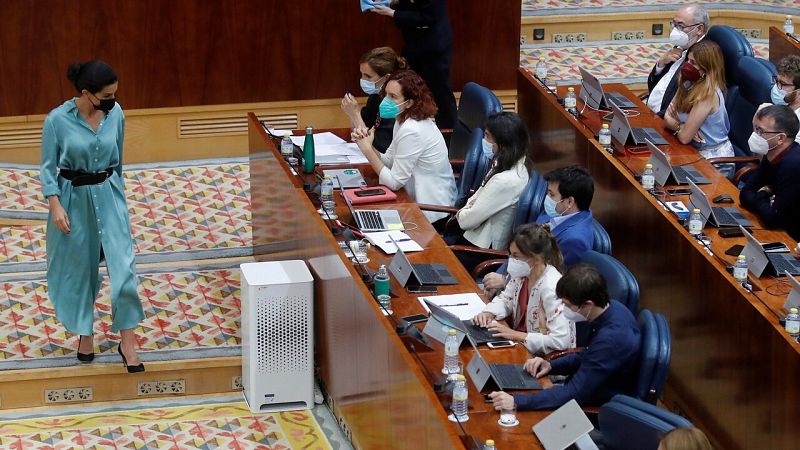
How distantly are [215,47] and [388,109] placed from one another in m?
2.41

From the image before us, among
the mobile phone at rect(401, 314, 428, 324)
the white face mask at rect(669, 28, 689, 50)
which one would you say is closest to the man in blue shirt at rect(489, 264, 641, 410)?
the mobile phone at rect(401, 314, 428, 324)

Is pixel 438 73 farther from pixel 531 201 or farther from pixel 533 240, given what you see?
pixel 533 240

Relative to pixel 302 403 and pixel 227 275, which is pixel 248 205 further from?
pixel 302 403

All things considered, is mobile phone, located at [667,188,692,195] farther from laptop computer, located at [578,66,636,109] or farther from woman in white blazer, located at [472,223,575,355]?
woman in white blazer, located at [472,223,575,355]

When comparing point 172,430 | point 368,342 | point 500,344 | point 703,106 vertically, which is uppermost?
point 703,106

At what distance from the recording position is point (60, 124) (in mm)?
6434

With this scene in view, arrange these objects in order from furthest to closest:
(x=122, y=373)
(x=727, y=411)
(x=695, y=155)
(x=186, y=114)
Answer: (x=186, y=114)
(x=695, y=155)
(x=122, y=373)
(x=727, y=411)

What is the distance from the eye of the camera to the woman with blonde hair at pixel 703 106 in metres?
7.64

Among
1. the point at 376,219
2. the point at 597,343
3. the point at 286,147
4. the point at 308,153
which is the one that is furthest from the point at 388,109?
the point at 597,343

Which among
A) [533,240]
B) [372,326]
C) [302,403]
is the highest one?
[533,240]

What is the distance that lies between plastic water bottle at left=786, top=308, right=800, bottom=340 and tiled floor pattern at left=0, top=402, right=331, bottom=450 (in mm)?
2179

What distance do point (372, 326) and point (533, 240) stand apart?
782mm

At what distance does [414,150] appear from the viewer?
23.4ft

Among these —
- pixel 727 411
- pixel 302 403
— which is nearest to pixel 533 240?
pixel 727 411
